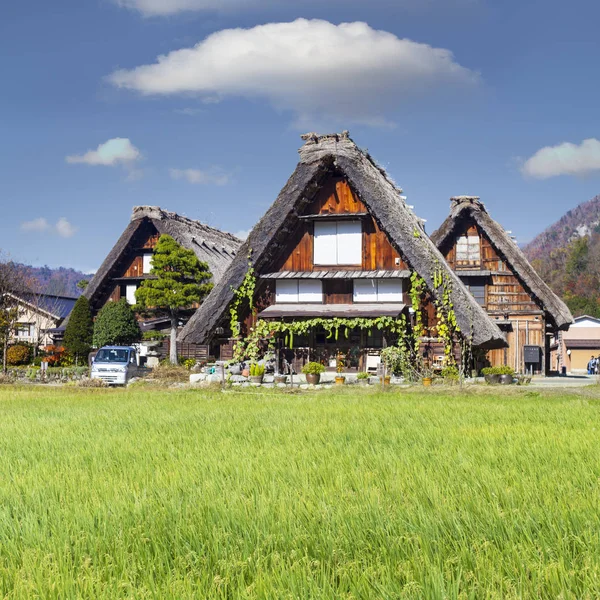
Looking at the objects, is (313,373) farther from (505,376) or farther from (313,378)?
(505,376)

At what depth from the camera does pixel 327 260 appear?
21047 mm

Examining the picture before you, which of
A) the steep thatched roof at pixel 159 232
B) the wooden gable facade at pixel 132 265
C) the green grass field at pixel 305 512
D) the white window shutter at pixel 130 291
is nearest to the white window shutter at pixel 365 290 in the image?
the steep thatched roof at pixel 159 232

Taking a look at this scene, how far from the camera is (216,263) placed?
3081cm

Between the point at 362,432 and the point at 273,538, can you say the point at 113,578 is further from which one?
the point at 362,432

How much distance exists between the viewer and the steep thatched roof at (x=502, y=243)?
2375 centimetres

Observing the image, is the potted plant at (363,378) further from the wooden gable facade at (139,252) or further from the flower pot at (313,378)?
the wooden gable facade at (139,252)

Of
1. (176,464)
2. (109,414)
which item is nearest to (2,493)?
(176,464)

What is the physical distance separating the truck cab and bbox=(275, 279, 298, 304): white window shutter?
4.65 metres

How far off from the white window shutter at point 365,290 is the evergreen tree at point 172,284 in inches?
268

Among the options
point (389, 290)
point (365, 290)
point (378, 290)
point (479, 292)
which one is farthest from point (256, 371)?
point (479, 292)

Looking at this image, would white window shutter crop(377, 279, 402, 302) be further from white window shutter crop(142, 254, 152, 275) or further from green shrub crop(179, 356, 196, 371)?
white window shutter crop(142, 254, 152, 275)

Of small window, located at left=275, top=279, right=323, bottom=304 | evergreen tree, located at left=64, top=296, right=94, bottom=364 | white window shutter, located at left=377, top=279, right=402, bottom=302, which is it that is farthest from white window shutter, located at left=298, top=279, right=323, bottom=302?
evergreen tree, located at left=64, top=296, right=94, bottom=364

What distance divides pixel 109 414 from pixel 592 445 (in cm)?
679

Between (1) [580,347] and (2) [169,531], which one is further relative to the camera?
(1) [580,347]
